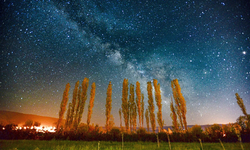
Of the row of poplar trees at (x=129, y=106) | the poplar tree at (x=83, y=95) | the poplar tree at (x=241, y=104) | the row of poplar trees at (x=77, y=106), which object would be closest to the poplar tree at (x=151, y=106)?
the row of poplar trees at (x=129, y=106)

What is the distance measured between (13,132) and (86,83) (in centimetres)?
1677

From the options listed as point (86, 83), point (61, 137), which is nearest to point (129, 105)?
point (86, 83)

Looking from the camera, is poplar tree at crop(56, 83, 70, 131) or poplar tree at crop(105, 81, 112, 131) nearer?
poplar tree at crop(56, 83, 70, 131)

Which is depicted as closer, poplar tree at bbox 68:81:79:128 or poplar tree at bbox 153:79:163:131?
poplar tree at bbox 153:79:163:131

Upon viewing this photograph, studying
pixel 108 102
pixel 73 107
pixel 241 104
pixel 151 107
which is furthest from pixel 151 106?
pixel 241 104

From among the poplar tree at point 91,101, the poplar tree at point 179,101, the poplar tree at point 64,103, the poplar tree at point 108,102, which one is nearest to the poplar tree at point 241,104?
the poplar tree at point 179,101

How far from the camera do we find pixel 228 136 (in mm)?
9367

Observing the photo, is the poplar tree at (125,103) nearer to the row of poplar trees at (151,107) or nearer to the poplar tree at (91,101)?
the row of poplar trees at (151,107)

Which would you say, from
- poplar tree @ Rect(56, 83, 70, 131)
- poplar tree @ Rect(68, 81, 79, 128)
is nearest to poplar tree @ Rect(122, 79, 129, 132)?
poplar tree @ Rect(68, 81, 79, 128)

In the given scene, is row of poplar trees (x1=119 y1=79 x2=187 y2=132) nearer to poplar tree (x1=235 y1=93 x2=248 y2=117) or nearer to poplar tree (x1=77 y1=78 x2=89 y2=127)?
poplar tree (x1=77 y1=78 x2=89 y2=127)

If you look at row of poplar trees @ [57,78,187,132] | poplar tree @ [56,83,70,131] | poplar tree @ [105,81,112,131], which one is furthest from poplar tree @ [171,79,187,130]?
poplar tree @ [56,83,70,131]

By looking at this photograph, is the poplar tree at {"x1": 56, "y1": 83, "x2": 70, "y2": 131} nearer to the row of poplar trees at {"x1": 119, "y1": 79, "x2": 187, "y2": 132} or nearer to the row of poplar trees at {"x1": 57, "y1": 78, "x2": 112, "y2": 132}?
the row of poplar trees at {"x1": 57, "y1": 78, "x2": 112, "y2": 132}

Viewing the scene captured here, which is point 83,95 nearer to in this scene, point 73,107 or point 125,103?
point 73,107

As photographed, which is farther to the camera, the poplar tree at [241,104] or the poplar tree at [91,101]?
the poplar tree at [241,104]
